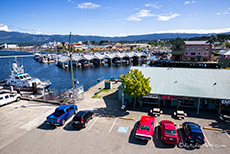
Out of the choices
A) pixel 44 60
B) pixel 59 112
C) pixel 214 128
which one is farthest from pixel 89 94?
pixel 44 60

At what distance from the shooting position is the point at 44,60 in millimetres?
118188

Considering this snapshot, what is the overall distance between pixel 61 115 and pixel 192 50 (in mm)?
75032

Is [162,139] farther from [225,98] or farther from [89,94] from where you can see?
[89,94]

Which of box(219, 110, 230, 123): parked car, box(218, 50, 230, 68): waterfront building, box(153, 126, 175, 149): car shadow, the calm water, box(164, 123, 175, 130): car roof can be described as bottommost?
the calm water

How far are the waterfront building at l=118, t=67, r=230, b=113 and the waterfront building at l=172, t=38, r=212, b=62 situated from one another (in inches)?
2165

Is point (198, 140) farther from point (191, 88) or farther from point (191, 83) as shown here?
point (191, 83)

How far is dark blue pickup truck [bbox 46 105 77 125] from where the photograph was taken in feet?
57.3

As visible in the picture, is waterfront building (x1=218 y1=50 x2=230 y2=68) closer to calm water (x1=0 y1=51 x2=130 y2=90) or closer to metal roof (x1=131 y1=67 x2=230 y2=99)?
metal roof (x1=131 y1=67 x2=230 y2=99)

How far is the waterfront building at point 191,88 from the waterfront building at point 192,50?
54996 millimetres

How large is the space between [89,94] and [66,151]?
16969mm

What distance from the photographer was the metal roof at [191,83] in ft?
66.1

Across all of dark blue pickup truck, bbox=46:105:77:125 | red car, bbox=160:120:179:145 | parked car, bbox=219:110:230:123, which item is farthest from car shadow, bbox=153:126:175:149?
dark blue pickup truck, bbox=46:105:77:125

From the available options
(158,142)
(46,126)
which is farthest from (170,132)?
(46,126)

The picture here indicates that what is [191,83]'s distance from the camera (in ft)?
72.6
